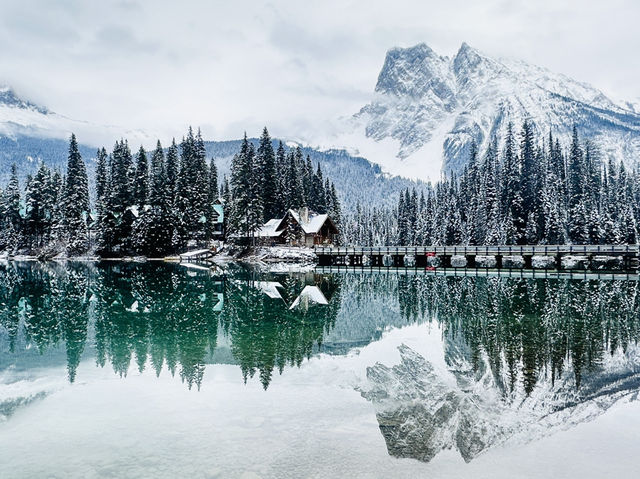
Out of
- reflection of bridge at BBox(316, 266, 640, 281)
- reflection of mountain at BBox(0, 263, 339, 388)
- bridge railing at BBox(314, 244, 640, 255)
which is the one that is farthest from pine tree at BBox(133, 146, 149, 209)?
reflection of mountain at BBox(0, 263, 339, 388)

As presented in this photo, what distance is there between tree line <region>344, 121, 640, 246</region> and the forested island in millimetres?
237

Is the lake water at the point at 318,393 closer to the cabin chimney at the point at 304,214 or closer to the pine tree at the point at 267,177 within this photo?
the cabin chimney at the point at 304,214

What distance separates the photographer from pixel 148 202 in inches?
3332

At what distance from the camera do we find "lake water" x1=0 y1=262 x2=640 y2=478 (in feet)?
33.1

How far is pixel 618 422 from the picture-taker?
12094 millimetres

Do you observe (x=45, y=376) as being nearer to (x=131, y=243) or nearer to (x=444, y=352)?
(x=444, y=352)

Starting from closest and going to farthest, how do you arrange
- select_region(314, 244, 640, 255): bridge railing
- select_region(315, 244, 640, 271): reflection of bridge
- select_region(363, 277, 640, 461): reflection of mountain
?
select_region(363, 277, 640, 461): reflection of mountain → select_region(314, 244, 640, 255): bridge railing → select_region(315, 244, 640, 271): reflection of bridge

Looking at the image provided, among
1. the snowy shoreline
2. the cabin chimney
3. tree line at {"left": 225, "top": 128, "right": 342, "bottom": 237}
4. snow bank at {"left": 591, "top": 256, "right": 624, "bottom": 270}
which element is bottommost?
snow bank at {"left": 591, "top": 256, "right": 624, "bottom": 270}

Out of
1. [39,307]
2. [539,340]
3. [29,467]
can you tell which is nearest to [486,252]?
[539,340]

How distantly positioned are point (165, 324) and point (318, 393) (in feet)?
42.4

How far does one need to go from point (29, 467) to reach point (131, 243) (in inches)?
3196

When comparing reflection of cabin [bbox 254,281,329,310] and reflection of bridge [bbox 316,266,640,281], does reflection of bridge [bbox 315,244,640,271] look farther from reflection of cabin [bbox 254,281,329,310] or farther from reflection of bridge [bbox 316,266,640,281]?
reflection of cabin [bbox 254,281,329,310]

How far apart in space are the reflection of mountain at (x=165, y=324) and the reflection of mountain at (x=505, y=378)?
457cm

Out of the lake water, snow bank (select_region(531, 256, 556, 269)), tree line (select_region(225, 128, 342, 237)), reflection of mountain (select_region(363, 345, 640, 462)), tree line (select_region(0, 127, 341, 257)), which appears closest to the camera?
the lake water
